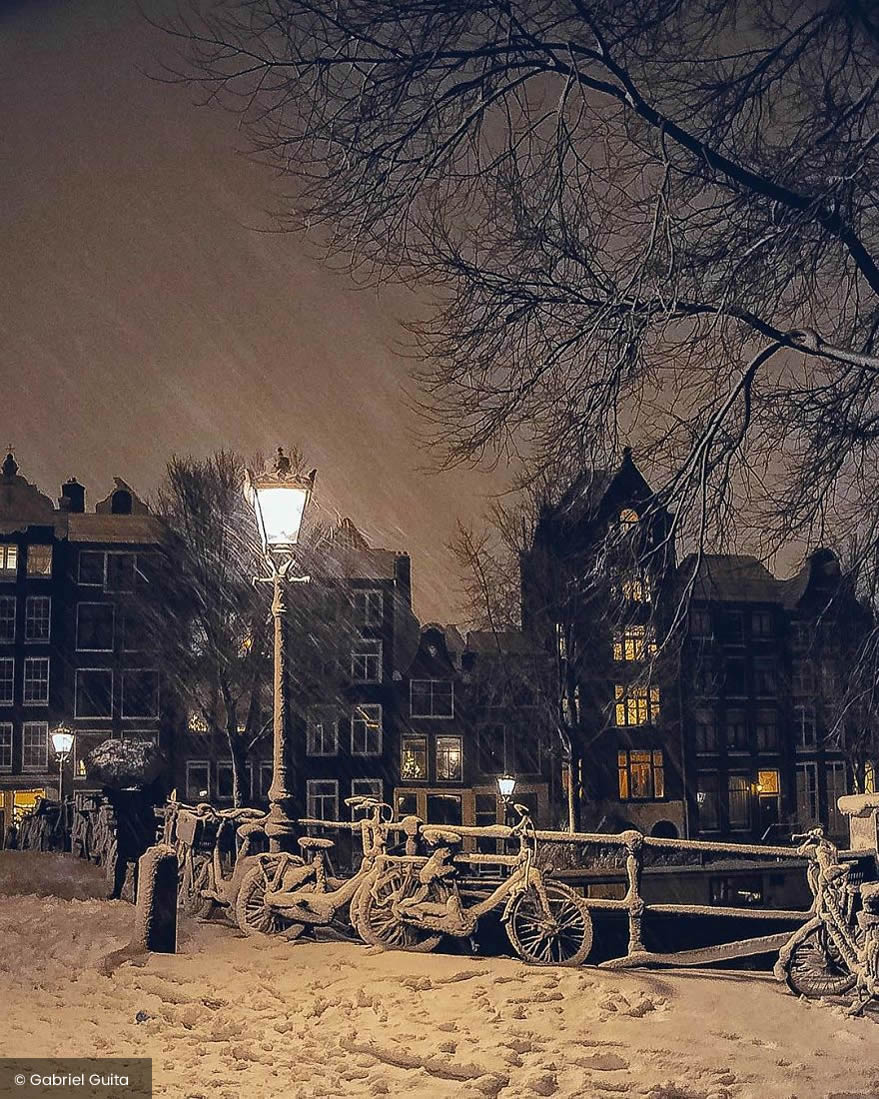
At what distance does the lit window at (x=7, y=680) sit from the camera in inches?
894

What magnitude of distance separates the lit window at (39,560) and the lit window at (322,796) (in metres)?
6.83

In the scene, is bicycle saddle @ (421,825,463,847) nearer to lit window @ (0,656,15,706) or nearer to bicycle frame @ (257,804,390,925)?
bicycle frame @ (257,804,390,925)

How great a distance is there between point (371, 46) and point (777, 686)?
22.6 meters

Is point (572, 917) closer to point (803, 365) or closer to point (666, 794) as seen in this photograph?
point (803, 365)

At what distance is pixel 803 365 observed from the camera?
745cm

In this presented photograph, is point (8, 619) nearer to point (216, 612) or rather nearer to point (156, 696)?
point (156, 696)

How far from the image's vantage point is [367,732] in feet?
79.8

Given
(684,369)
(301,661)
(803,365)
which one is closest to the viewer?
(684,369)

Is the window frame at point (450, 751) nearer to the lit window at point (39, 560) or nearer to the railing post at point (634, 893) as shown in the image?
the lit window at point (39, 560)

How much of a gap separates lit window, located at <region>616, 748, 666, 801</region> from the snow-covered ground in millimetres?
20602

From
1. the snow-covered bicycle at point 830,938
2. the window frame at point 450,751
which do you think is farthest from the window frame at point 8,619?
the snow-covered bicycle at point 830,938

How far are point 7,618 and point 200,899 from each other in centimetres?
1759

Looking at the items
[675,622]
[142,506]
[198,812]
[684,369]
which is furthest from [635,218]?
[142,506]

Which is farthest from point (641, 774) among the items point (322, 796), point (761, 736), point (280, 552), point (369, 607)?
point (280, 552)
